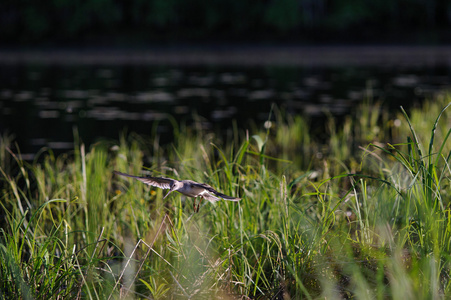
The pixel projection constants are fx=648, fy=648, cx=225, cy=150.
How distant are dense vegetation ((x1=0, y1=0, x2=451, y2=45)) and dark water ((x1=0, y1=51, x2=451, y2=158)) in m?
21.9

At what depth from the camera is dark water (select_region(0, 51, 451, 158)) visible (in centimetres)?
1011

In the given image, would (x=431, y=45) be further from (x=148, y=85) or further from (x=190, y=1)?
(x=148, y=85)

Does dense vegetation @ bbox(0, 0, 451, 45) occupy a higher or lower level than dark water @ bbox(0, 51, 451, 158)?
lower

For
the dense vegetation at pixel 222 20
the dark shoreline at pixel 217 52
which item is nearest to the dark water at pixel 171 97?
the dark shoreline at pixel 217 52

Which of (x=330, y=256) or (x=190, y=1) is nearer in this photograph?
(x=330, y=256)

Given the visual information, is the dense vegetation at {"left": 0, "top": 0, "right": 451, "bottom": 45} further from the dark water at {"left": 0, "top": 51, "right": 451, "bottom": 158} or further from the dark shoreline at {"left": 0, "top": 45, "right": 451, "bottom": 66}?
the dark water at {"left": 0, "top": 51, "right": 451, "bottom": 158}

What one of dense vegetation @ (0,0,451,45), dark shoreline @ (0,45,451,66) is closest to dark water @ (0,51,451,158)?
dark shoreline @ (0,45,451,66)

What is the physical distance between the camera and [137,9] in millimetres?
48312

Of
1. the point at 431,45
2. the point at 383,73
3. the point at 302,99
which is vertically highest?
the point at 302,99

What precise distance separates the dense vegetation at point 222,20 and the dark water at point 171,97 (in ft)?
71.9

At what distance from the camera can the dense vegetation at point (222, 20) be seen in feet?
145

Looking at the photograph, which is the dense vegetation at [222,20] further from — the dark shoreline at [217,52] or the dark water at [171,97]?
the dark water at [171,97]

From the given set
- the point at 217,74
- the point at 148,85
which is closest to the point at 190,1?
the point at 217,74

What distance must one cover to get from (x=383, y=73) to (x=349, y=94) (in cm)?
749
